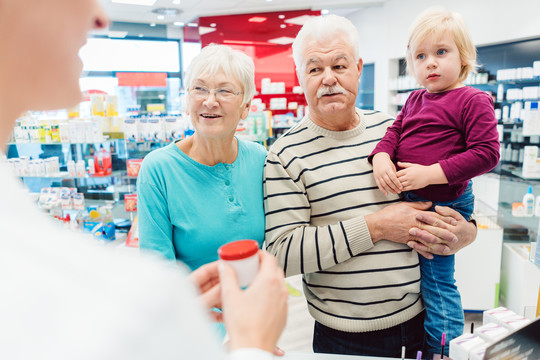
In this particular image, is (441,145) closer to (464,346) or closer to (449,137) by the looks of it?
(449,137)

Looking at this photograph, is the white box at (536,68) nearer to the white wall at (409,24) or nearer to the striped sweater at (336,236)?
the white wall at (409,24)

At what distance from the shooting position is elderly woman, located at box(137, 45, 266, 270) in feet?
5.27

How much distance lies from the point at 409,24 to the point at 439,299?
279 inches

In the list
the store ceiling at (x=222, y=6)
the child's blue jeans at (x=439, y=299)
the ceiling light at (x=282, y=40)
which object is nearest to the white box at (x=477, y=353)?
the child's blue jeans at (x=439, y=299)

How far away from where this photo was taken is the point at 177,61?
10.4 meters

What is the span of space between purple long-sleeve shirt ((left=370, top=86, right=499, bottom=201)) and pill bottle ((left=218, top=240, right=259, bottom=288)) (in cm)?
106

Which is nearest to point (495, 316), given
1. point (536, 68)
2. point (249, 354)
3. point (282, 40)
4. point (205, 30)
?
point (249, 354)

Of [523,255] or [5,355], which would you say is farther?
[523,255]

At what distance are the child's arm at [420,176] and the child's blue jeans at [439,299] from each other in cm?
14

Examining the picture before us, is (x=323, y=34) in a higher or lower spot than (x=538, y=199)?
higher

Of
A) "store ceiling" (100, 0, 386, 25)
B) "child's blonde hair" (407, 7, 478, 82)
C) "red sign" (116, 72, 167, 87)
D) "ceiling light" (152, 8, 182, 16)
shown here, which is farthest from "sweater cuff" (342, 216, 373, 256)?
"ceiling light" (152, 8, 182, 16)

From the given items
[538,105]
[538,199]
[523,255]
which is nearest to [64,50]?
[523,255]

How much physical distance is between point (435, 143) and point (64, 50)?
146cm

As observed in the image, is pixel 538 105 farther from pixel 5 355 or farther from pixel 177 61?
pixel 177 61
